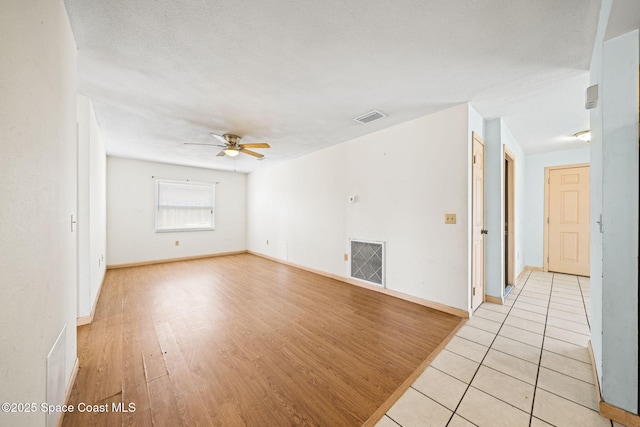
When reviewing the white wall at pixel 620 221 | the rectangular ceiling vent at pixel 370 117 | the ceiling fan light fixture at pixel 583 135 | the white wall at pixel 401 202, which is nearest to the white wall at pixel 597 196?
the white wall at pixel 620 221

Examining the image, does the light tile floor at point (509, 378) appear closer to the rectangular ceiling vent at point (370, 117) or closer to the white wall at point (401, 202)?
the white wall at point (401, 202)

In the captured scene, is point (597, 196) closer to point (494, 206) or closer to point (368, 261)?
point (494, 206)

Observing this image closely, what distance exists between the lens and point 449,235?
2705 millimetres

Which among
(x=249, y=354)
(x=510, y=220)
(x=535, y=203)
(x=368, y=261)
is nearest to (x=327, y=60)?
(x=249, y=354)

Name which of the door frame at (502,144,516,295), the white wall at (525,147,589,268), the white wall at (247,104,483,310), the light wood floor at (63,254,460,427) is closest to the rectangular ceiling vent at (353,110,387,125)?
the white wall at (247,104,483,310)

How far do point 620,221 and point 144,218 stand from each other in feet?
23.0

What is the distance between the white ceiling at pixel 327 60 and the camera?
1397mm

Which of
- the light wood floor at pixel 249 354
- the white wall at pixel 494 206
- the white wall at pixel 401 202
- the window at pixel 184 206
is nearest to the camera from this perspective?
the light wood floor at pixel 249 354

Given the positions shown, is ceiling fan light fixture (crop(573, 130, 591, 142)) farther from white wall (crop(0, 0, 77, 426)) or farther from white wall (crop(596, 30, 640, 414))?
white wall (crop(0, 0, 77, 426))

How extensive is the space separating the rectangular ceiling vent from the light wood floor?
2.41 m

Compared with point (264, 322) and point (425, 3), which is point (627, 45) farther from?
point (264, 322)

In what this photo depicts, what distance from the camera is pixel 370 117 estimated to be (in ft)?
9.62

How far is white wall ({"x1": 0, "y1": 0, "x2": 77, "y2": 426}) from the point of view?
0.73 meters

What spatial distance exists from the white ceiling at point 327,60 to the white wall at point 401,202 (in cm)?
34
